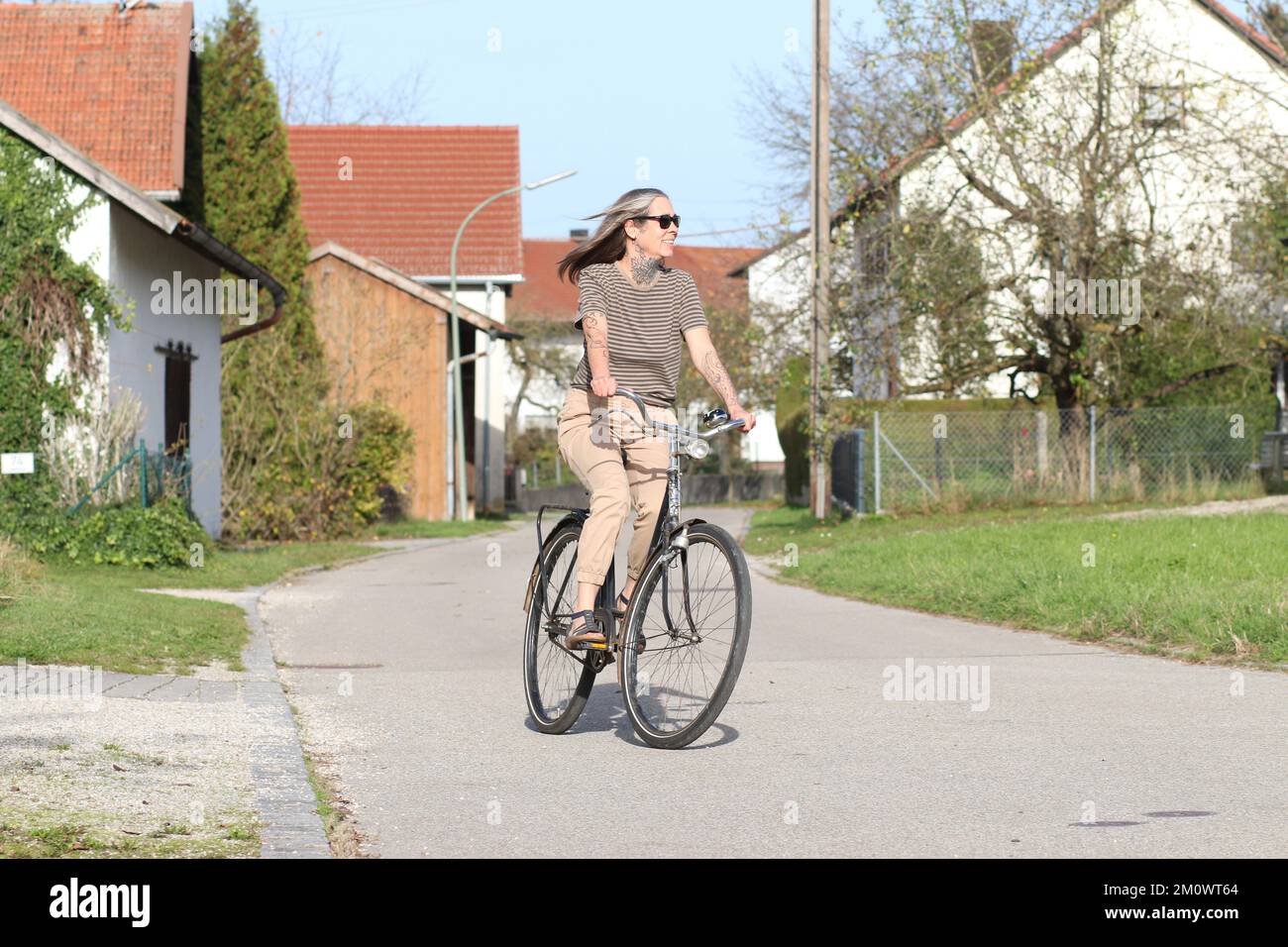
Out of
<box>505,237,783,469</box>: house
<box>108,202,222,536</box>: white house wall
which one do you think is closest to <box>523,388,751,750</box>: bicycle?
<box>108,202,222,536</box>: white house wall

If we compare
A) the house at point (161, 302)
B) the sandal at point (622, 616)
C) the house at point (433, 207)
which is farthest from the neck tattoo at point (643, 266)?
the house at point (433, 207)

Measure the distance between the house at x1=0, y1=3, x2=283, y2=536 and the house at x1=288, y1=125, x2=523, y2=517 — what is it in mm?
18731

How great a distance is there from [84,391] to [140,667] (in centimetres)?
892

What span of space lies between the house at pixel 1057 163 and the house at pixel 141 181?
866 cm

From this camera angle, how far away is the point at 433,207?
144 feet

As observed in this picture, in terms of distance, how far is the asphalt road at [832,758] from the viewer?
16.2ft

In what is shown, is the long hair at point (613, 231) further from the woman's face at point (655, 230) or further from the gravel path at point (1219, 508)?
the gravel path at point (1219, 508)

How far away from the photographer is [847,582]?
1474 cm

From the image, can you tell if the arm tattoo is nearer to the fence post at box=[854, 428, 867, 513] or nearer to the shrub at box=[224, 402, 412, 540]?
the fence post at box=[854, 428, 867, 513]

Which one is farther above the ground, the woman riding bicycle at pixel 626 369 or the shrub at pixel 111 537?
the woman riding bicycle at pixel 626 369

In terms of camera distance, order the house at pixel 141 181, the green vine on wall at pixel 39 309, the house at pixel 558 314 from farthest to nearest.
Result: the house at pixel 558 314 < the house at pixel 141 181 < the green vine on wall at pixel 39 309

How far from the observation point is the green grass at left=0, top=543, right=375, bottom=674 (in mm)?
8547
